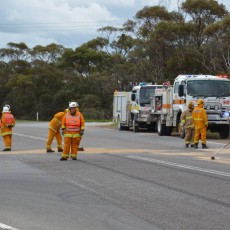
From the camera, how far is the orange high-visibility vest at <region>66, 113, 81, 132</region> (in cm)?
1669

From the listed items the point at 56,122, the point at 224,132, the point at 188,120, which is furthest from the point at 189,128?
Result: the point at 224,132

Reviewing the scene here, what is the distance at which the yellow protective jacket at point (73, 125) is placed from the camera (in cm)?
1665

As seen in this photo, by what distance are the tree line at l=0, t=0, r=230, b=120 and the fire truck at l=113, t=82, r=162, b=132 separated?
1112 cm

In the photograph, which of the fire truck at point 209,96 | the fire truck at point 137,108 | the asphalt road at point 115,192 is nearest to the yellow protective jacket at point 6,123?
the asphalt road at point 115,192

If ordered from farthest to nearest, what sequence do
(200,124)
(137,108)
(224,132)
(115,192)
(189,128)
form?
(137,108), (224,132), (189,128), (200,124), (115,192)

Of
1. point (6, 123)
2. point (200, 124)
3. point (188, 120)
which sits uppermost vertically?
point (188, 120)

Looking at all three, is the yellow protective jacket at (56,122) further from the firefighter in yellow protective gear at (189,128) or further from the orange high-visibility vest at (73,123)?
the firefighter in yellow protective gear at (189,128)

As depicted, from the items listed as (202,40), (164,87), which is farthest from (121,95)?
(202,40)

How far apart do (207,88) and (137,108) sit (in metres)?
7.88

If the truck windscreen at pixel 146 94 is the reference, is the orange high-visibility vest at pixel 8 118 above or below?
below

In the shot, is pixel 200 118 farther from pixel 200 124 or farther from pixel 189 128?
pixel 189 128

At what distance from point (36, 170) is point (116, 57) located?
59221 millimetres

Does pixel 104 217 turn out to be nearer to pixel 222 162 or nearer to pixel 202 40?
pixel 222 162

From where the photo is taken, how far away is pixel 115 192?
1090cm
